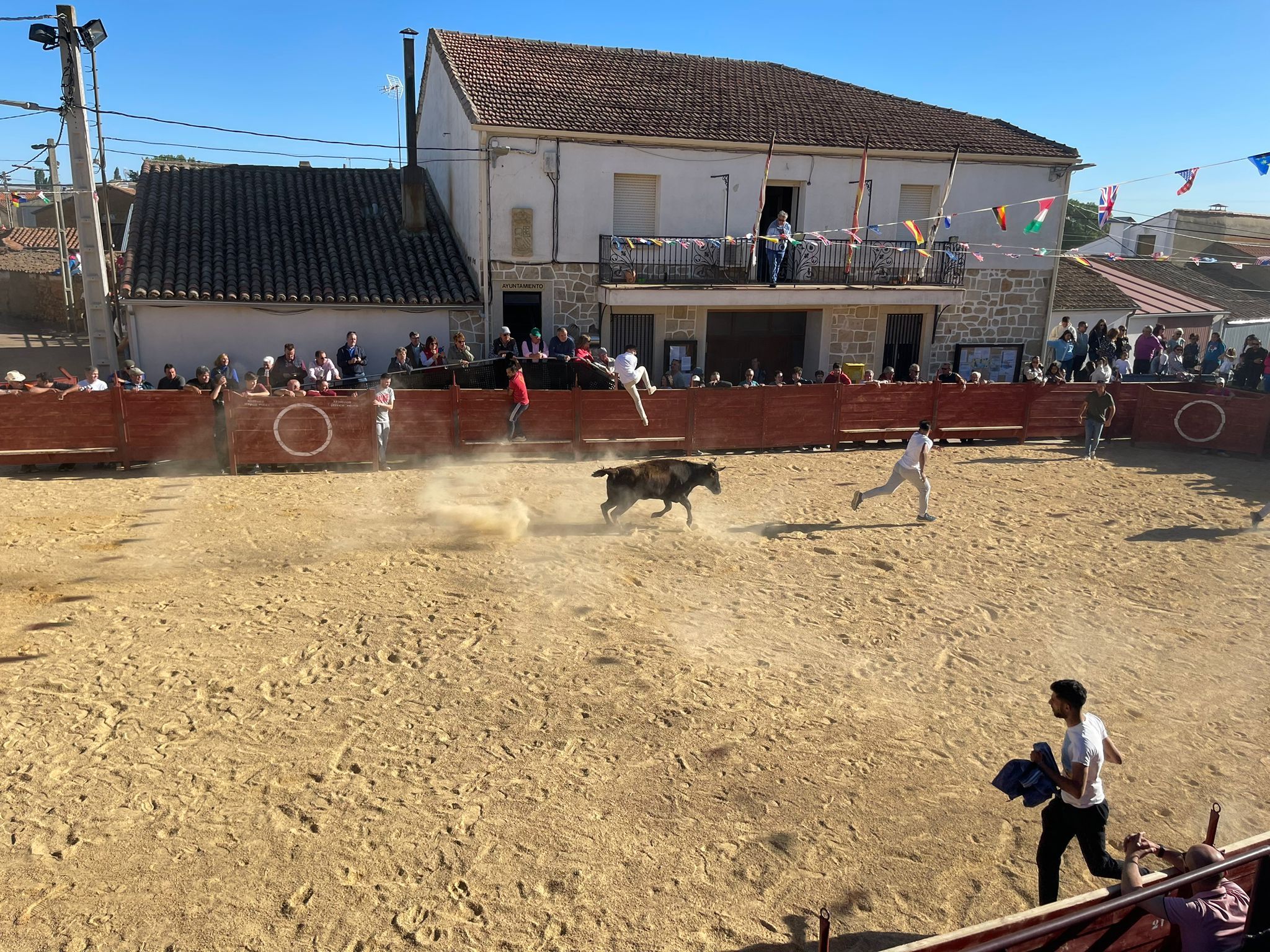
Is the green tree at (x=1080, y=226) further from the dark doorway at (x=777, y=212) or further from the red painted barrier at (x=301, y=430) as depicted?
the red painted barrier at (x=301, y=430)

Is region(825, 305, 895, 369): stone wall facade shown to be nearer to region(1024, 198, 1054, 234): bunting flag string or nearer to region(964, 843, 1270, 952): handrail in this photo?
region(1024, 198, 1054, 234): bunting flag string

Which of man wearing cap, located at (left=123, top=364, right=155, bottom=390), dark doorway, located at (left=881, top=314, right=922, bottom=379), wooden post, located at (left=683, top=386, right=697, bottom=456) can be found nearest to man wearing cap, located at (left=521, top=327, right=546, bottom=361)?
wooden post, located at (left=683, top=386, right=697, bottom=456)

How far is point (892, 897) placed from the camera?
480 centimetres

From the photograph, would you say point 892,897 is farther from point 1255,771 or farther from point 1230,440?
point 1230,440

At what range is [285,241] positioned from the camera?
19.4 metres

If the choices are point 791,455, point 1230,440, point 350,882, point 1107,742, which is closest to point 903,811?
point 1107,742

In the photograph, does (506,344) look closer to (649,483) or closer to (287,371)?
(287,371)

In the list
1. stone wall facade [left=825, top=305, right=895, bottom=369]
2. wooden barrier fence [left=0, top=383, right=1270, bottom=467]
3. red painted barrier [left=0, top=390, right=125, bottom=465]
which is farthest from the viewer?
stone wall facade [left=825, top=305, right=895, bottom=369]

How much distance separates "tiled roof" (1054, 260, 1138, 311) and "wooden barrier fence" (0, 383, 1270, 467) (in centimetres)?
680

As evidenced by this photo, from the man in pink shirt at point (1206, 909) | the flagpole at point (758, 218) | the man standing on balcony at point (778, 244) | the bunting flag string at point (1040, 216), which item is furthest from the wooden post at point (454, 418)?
the man in pink shirt at point (1206, 909)

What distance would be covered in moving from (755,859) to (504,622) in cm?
371

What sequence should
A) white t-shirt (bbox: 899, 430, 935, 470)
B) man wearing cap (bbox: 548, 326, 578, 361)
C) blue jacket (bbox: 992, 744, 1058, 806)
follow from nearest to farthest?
blue jacket (bbox: 992, 744, 1058, 806) → white t-shirt (bbox: 899, 430, 935, 470) → man wearing cap (bbox: 548, 326, 578, 361)

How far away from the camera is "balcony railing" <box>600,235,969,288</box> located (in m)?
19.0

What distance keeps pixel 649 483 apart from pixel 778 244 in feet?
32.2
